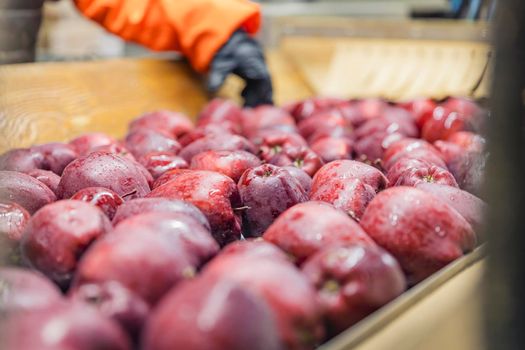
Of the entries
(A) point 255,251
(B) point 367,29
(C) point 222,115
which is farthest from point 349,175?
(B) point 367,29

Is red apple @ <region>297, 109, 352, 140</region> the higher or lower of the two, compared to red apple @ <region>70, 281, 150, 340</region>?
lower

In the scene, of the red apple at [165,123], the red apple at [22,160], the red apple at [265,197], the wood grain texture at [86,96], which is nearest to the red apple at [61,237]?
the red apple at [265,197]

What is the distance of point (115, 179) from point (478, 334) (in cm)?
76

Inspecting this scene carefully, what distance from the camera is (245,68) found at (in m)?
2.78

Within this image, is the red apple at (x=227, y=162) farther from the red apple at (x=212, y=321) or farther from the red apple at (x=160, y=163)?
the red apple at (x=212, y=321)

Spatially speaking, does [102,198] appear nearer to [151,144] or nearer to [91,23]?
[151,144]

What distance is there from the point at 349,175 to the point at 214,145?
0.44 m

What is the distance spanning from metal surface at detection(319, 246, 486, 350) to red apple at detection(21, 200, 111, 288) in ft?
1.25

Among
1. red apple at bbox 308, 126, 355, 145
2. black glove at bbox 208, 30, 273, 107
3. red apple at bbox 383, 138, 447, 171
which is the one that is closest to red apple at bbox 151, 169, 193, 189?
red apple at bbox 383, 138, 447, 171

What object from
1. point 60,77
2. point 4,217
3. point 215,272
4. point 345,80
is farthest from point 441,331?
point 345,80

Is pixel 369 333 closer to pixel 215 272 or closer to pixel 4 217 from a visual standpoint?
pixel 215 272

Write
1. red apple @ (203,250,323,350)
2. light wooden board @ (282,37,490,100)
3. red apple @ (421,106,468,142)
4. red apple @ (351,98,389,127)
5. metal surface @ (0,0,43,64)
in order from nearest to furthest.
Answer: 1. red apple @ (203,250,323,350)
2. red apple @ (421,106,468,142)
3. red apple @ (351,98,389,127)
4. metal surface @ (0,0,43,64)
5. light wooden board @ (282,37,490,100)

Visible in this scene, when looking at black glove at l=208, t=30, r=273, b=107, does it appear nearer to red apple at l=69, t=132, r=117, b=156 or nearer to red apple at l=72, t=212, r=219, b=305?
red apple at l=69, t=132, r=117, b=156

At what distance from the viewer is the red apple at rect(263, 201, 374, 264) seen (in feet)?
3.22
